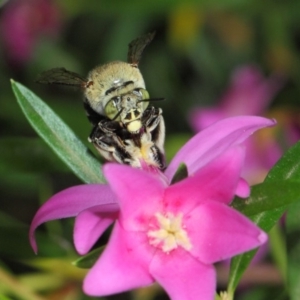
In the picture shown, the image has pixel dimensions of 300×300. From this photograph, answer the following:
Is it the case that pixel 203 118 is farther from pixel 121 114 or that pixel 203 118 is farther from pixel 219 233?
pixel 219 233

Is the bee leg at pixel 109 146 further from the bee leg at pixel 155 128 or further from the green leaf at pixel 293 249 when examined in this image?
the green leaf at pixel 293 249

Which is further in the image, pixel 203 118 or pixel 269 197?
pixel 203 118

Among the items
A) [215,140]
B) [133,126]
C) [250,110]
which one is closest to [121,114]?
[133,126]

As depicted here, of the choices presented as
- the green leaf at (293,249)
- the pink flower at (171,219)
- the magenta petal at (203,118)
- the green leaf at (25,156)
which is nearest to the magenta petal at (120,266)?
the pink flower at (171,219)

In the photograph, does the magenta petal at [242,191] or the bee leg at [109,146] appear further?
the bee leg at [109,146]

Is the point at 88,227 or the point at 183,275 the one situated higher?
the point at 88,227

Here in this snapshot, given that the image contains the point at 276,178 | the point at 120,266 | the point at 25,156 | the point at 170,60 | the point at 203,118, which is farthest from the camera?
the point at 170,60
